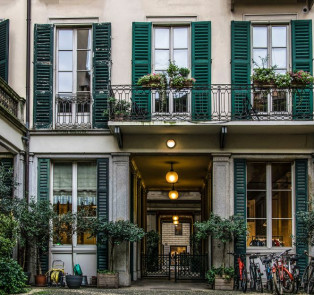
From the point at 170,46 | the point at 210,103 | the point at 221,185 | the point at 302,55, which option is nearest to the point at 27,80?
the point at 170,46

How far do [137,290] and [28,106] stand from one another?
15.8 feet

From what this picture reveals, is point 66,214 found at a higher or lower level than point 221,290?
higher

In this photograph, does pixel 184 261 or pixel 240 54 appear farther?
pixel 184 261

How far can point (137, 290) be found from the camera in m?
16.2

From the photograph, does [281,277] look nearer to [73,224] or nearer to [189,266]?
[189,266]

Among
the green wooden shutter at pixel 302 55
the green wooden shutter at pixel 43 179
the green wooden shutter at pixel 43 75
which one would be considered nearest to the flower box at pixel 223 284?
the green wooden shutter at pixel 302 55

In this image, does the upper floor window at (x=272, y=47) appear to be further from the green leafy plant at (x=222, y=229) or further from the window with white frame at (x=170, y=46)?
the green leafy plant at (x=222, y=229)

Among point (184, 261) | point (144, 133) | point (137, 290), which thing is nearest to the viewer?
point (137, 290)

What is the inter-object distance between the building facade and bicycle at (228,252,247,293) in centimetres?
41

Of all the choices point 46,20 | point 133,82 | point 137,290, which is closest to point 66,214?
point 137,290

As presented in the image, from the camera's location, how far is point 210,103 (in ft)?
56.6

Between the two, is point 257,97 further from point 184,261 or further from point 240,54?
point 184,261

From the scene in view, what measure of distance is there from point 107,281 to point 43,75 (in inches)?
192

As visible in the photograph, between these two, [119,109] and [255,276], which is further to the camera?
[119,109]
